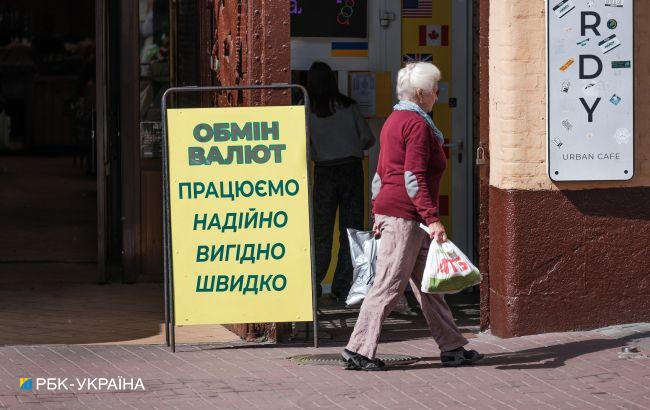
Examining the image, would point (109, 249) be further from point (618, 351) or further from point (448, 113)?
point (618, 351)

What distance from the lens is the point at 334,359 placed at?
8297mm

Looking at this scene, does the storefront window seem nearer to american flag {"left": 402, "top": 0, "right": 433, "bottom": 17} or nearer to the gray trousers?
american flag {"left": 402, "top": 0, "right": 433, "bottom": 17}

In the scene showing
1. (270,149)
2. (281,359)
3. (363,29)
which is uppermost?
(363,29)

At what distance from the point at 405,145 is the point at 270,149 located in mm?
923

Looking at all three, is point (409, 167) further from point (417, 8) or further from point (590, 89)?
point (417, 8)

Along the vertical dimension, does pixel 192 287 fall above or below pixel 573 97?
below

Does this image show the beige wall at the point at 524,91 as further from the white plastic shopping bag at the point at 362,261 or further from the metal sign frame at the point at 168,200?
the metal sign frame at the point at 168,200

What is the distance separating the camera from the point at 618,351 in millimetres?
8422

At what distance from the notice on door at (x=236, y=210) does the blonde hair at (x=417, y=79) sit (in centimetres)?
75

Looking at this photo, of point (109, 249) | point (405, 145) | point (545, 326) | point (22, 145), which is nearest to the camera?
point (405, 145)

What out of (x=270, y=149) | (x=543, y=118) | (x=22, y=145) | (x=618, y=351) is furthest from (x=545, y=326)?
(x=22, y=145)

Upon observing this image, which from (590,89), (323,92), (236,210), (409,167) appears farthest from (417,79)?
(323,92)

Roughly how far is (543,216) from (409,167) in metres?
1.44

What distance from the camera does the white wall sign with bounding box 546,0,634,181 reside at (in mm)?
8734
